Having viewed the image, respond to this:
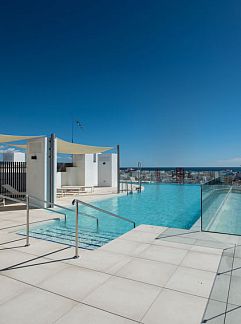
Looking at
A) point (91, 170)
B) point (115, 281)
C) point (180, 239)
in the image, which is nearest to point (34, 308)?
point (115, 281)

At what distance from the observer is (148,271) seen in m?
3.25

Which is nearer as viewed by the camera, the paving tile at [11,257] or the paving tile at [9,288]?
the paving tile at [9,288]

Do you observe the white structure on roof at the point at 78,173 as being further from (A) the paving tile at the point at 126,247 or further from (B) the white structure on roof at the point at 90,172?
(A) the paving tile at the point at 126,247

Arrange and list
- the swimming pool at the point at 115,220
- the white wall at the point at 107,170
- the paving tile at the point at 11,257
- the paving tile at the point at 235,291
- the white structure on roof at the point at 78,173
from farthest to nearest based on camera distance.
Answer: the white wall at the point at 107,170, the white structure on roof at the point at 78,173, the swimming pool at the point at 115,220, the paving tile at the point at 11,257, the paving tile at the point at 235,291

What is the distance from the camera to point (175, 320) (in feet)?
7.11

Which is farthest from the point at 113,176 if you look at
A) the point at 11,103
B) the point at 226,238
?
the point at 226,238

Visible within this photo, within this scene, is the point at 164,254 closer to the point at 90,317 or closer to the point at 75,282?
the point at 75,282

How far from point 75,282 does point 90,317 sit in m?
0.76

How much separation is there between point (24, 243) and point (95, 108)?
47.2ft

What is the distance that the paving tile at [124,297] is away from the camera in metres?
2.32

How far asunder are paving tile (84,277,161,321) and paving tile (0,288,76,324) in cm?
31

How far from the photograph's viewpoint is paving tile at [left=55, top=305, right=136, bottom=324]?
2139mm

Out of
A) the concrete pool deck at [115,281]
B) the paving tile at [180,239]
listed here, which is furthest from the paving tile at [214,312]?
the paving tile at [180,239]

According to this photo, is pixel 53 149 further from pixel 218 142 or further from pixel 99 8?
pixel 218 142
